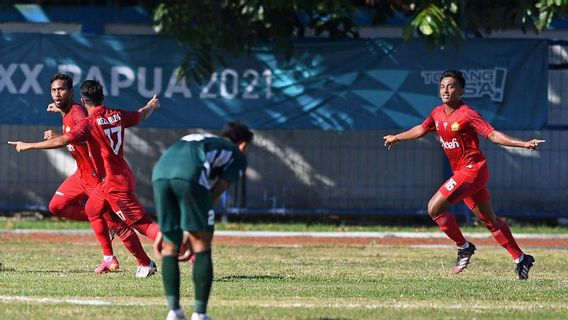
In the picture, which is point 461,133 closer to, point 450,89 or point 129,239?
point 450,89

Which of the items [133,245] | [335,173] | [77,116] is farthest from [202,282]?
[335,173]

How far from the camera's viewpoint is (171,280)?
9.73 metres

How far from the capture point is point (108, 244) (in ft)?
46.1

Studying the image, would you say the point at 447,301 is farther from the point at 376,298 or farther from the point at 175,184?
the point at 175,184

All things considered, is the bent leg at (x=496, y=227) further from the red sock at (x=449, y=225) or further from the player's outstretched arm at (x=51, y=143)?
the player's outstretched arm at (x=51, y=143)

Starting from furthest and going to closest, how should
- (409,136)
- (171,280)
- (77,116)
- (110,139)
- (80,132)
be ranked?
(409,136) < (77,116) < (110,139) < (80,132) < (171,280)

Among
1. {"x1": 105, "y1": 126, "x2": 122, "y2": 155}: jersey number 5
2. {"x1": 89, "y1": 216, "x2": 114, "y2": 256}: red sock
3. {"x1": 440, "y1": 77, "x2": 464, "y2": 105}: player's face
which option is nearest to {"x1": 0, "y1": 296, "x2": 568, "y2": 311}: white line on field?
{"x1": 105, "y1": 126, "x2": 122, "y2": 155}: jersey number 5

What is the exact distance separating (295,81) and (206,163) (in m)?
12.2

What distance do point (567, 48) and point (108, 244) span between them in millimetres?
10453

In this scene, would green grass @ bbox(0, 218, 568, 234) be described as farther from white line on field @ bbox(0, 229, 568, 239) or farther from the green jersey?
the green jersey

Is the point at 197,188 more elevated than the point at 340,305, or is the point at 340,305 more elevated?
the point at 197,188

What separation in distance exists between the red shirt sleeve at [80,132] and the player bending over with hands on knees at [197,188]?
364cm

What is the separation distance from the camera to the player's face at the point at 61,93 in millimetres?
13984

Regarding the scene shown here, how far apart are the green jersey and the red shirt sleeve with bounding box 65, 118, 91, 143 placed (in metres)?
3.75
